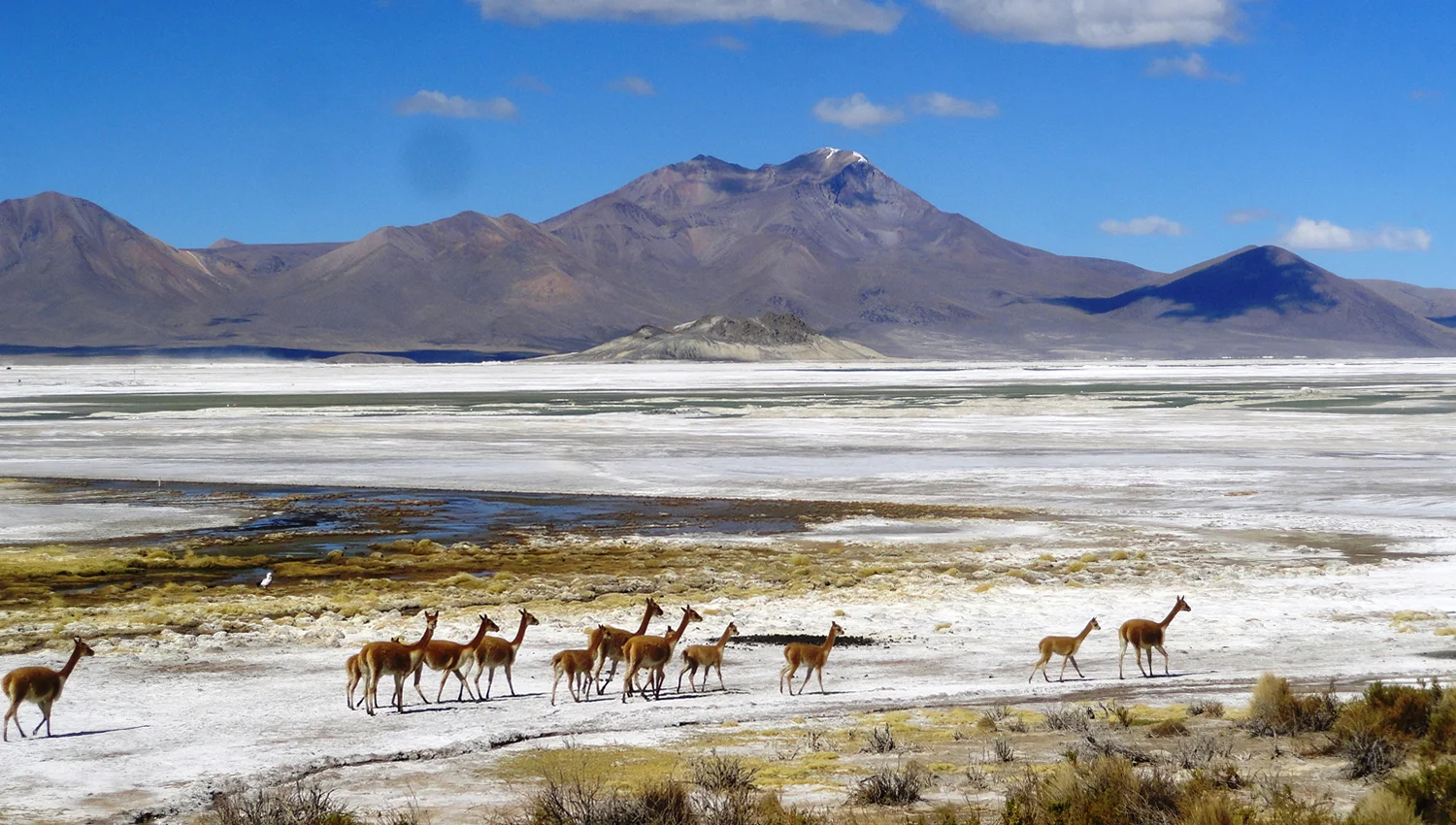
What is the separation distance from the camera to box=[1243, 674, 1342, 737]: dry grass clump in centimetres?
954

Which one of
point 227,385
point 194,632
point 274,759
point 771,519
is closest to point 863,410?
point 771,519

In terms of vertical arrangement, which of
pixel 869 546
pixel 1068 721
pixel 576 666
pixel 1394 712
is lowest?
pixel 869 546

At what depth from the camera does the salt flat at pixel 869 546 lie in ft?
33.7

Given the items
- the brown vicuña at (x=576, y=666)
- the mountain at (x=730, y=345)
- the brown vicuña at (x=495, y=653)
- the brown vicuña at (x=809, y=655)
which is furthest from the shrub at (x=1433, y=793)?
the mountain at (x=730, y=345)

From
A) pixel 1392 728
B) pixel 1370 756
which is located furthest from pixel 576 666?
pixel 1392 728

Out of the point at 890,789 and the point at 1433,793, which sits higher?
the point at 1433,793

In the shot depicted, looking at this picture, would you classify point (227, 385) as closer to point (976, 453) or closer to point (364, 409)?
point (364, 409)

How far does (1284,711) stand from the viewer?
31.5 ft

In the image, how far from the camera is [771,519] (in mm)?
24031

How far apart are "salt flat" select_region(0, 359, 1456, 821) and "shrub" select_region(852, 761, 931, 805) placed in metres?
2.33

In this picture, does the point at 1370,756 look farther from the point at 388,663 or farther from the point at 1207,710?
the point at 388,663

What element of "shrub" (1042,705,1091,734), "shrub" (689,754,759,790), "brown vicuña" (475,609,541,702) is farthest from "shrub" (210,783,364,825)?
"shrub" (1042,705,1091,734)

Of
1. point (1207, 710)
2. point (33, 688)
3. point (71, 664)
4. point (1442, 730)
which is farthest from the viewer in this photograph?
point (1207, 710)

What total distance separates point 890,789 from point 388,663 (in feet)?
13.5
